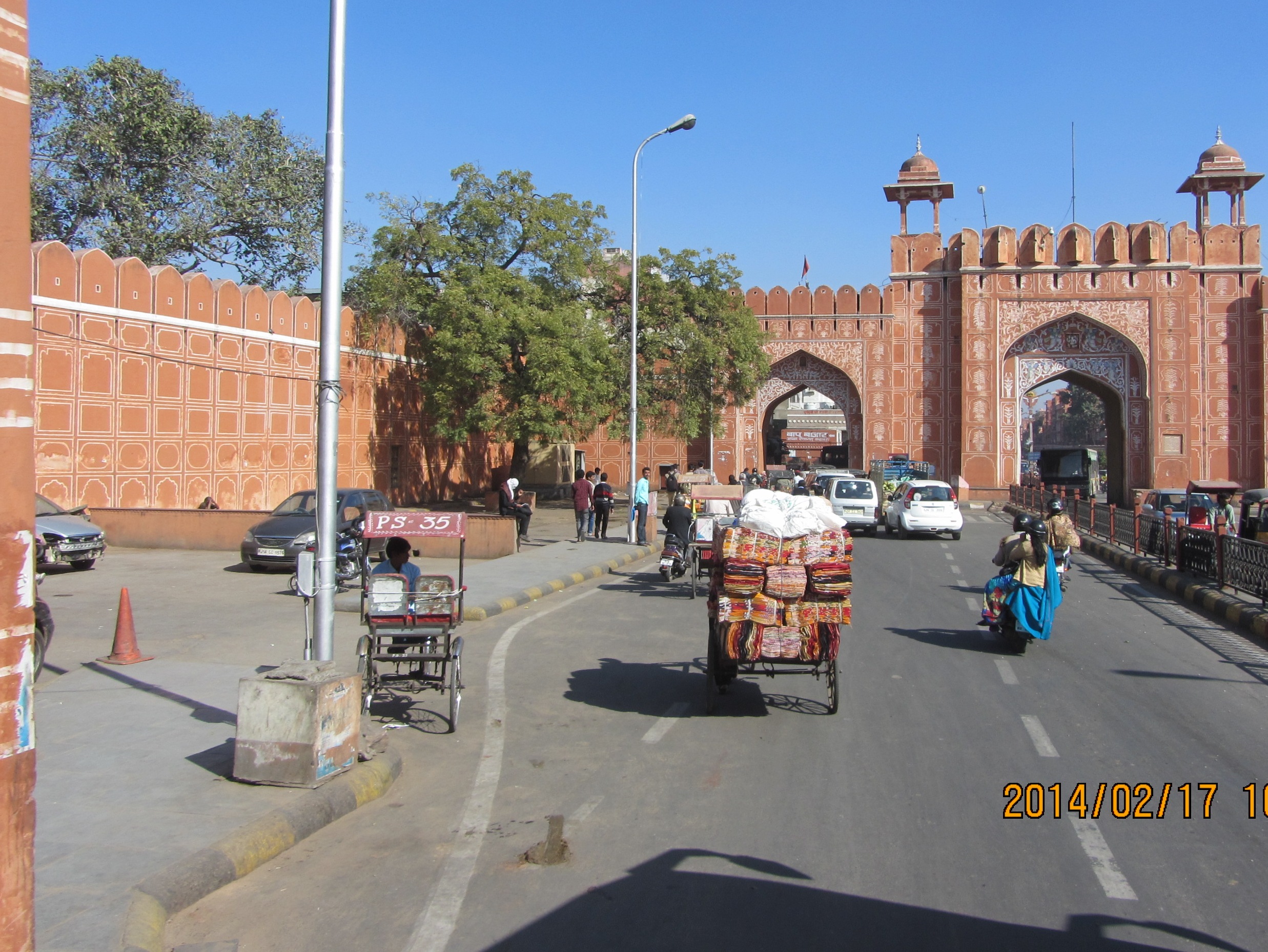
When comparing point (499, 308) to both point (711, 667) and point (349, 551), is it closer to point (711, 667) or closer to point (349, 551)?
point (349, 551)

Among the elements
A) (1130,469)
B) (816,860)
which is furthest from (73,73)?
(1130,469)

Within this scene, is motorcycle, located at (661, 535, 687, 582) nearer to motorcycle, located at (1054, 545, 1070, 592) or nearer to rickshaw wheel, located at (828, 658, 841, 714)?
motorcycle, located at (1054, 545, 1070, 592)

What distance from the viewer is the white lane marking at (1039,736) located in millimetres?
6434

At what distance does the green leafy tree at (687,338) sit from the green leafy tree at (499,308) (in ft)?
9.68

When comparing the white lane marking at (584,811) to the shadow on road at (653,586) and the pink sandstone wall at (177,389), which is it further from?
the pink sandstone wall at (177,389)

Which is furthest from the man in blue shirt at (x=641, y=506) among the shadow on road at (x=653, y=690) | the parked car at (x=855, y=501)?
the shadow on road at (x=653, y=690)

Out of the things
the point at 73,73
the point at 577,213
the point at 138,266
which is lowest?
the point at 138,266

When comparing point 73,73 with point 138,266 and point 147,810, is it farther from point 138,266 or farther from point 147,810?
point 147,810

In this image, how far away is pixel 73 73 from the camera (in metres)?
31.8

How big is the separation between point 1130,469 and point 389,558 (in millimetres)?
38165

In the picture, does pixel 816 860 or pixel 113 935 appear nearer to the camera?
pixel 113 935

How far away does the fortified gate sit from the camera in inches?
1542

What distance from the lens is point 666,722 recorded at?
7.25m
